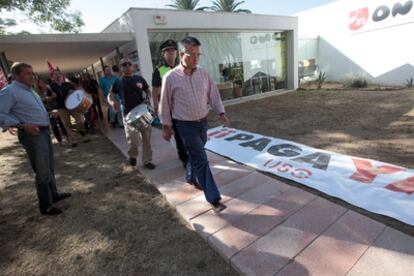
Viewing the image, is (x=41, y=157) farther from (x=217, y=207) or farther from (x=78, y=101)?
(x=78, y=101)

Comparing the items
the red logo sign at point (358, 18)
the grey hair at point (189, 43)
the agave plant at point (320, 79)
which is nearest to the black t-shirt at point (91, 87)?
the grey hair at point (189, 43)

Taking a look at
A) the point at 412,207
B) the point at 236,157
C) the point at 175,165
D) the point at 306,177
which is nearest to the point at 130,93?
the point at 175,165

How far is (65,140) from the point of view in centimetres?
673

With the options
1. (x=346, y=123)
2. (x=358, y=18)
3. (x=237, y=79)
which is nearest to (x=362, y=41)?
(x=358, y=18)

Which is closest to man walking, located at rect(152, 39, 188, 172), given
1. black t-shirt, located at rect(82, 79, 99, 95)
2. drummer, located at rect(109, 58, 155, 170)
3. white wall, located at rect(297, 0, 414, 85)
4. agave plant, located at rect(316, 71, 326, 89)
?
drummer, located at rect(109, 58, 155, 170)

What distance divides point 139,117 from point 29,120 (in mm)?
1293

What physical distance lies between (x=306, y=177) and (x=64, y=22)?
641 inches

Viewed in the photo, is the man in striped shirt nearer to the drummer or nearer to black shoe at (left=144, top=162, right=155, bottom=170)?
the drummer

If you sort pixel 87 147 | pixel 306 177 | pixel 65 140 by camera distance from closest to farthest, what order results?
pixel 306 177 → pixel 87 147 → pixel 65 140

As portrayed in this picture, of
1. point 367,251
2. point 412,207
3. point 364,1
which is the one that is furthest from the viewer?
point 364,1

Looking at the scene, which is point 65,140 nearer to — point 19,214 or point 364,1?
point 19,214

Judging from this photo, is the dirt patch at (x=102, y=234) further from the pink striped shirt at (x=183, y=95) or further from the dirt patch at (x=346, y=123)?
the dirt patch at (x=346, y=123)

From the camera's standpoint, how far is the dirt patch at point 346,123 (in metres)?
3.83

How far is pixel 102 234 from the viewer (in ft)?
8.31
